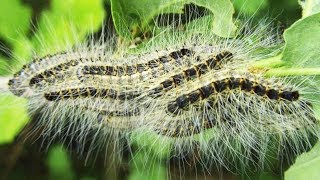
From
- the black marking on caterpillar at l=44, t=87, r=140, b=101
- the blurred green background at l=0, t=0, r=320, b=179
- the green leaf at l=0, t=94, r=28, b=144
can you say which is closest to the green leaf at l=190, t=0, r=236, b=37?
the blurred green background at l=0, t=0, r=320, b=179

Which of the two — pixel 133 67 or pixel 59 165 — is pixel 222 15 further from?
pixel 59 165

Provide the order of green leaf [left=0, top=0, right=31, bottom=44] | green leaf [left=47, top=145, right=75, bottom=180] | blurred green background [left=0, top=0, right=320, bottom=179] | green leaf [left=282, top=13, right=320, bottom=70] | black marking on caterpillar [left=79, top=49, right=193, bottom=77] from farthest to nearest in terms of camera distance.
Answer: green leaf [left=47, top=145, right=75, bottom=180] < green leaf [left=0, top=0, right=31, bottom=44] < black marking on caterpillar [left=79, top=49, right=193, bottom=77] < blurred green background [left=0, top=0, right=320, bottom=179] < green leaf [left=282, top=13, right=320, bottom=70]

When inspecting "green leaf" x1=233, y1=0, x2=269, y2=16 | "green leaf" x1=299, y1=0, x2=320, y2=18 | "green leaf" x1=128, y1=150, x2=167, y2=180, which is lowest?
"green leaf" x1=128, y1=150, x2=167, y2=180

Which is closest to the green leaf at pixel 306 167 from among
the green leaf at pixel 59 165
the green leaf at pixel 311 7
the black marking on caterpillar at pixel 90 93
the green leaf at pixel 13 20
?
the green leaf at pixel 311 7

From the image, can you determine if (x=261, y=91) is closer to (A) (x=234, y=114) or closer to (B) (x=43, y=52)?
(A) (x=234, y=114)

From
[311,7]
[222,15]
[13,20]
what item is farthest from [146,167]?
[311,7]

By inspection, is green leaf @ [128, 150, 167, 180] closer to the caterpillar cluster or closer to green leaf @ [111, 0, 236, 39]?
the caterpillar cluster
